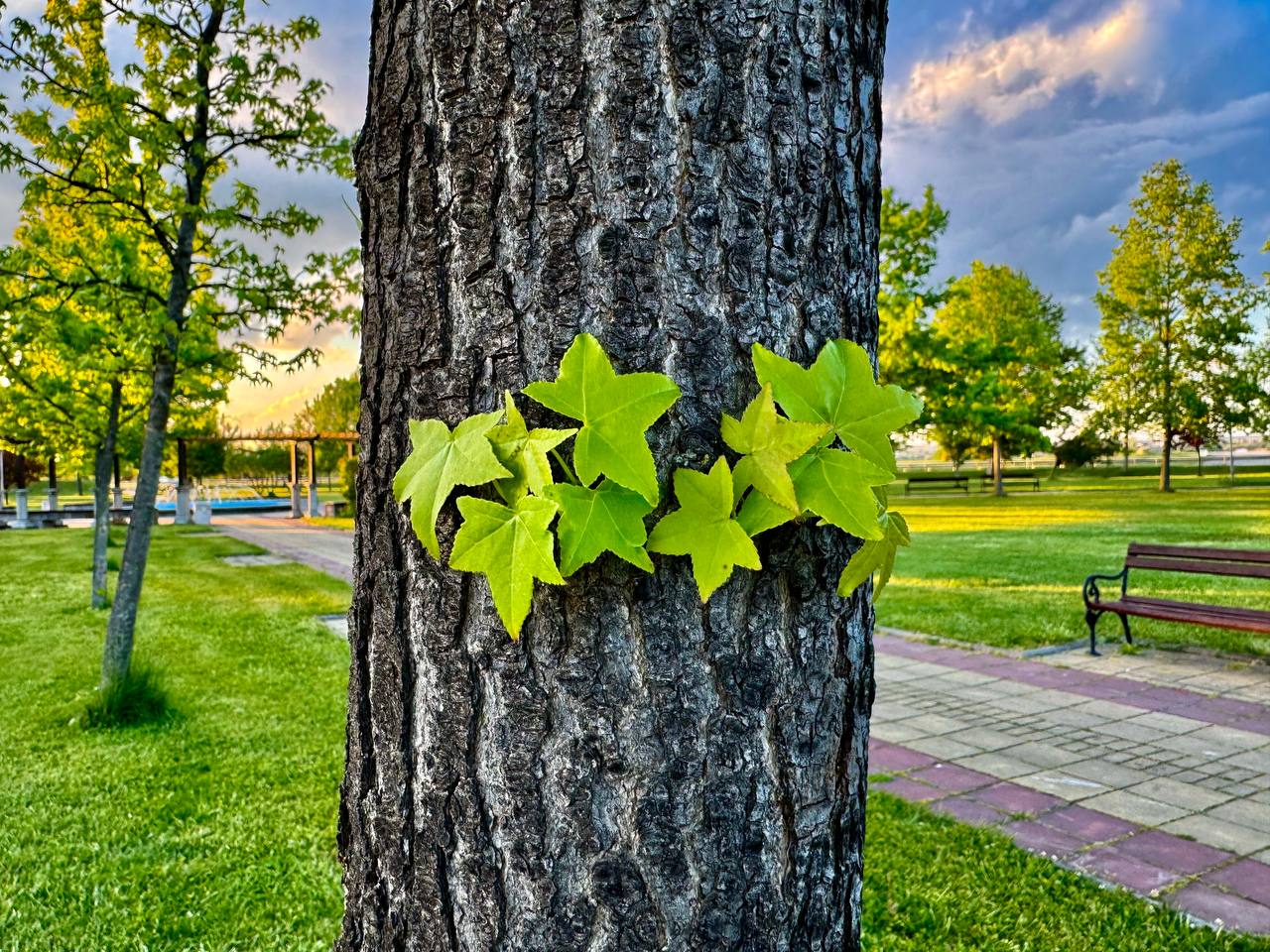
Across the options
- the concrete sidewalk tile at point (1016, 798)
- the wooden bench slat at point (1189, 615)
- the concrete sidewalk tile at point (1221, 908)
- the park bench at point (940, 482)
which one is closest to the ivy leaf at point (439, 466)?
the concrete sidewalk tile at point (1221, 908)

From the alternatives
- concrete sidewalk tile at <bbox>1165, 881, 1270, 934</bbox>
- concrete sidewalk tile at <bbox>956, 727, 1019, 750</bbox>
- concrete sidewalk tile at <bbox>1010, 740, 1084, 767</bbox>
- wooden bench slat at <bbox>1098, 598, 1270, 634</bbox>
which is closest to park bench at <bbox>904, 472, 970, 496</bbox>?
wooden bench slat at <bbox>1098, 598, 1270, 634</bbox>

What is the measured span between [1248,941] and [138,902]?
12.7ft

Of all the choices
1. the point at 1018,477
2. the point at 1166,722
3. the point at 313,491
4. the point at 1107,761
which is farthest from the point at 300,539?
the point at 1018,477

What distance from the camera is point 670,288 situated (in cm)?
114

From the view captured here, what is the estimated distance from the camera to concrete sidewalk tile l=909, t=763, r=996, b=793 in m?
4.49

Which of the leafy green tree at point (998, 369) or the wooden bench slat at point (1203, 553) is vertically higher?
the leafy green tree at point (998, 369)

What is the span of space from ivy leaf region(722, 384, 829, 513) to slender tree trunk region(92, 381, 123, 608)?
1112 cm

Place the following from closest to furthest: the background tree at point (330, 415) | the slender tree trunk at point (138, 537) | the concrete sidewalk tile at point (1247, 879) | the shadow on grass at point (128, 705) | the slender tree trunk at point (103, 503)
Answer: the concrete sidewalk tile at point (1247, 879)
the shadow on grass at point (128, 705)
the slender tree trunk at point (138, 537)
the slender tree trunk at point (103, 503)
the background tree at point (330, 415)

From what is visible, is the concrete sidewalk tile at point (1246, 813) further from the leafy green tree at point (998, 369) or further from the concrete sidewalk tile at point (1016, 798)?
the leafy green tree at point (998, 369)

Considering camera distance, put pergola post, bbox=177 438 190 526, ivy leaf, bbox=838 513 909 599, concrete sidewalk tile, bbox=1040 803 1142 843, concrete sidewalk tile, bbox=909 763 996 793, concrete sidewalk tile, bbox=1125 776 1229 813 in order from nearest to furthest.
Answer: ivy leaf, bbox=838 513 909 599 < concrete sidewalk tile, bbox=1040 803 1142 843 < concrete sidewalk tile, bbox=1125 776 1229 813 < concrete sidewalk tile, bbox=909 763 996 793 < pergola post, bbox=177 438 190 526

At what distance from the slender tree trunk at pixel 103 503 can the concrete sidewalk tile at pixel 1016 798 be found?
973 cm

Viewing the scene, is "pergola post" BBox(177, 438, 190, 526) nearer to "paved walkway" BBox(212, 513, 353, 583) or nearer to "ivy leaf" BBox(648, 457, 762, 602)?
"paved walkway" BBox(212, 513, 353, 583)

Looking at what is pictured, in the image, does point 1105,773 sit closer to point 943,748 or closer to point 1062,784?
point 1062,784

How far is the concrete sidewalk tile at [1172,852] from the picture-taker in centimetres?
358
